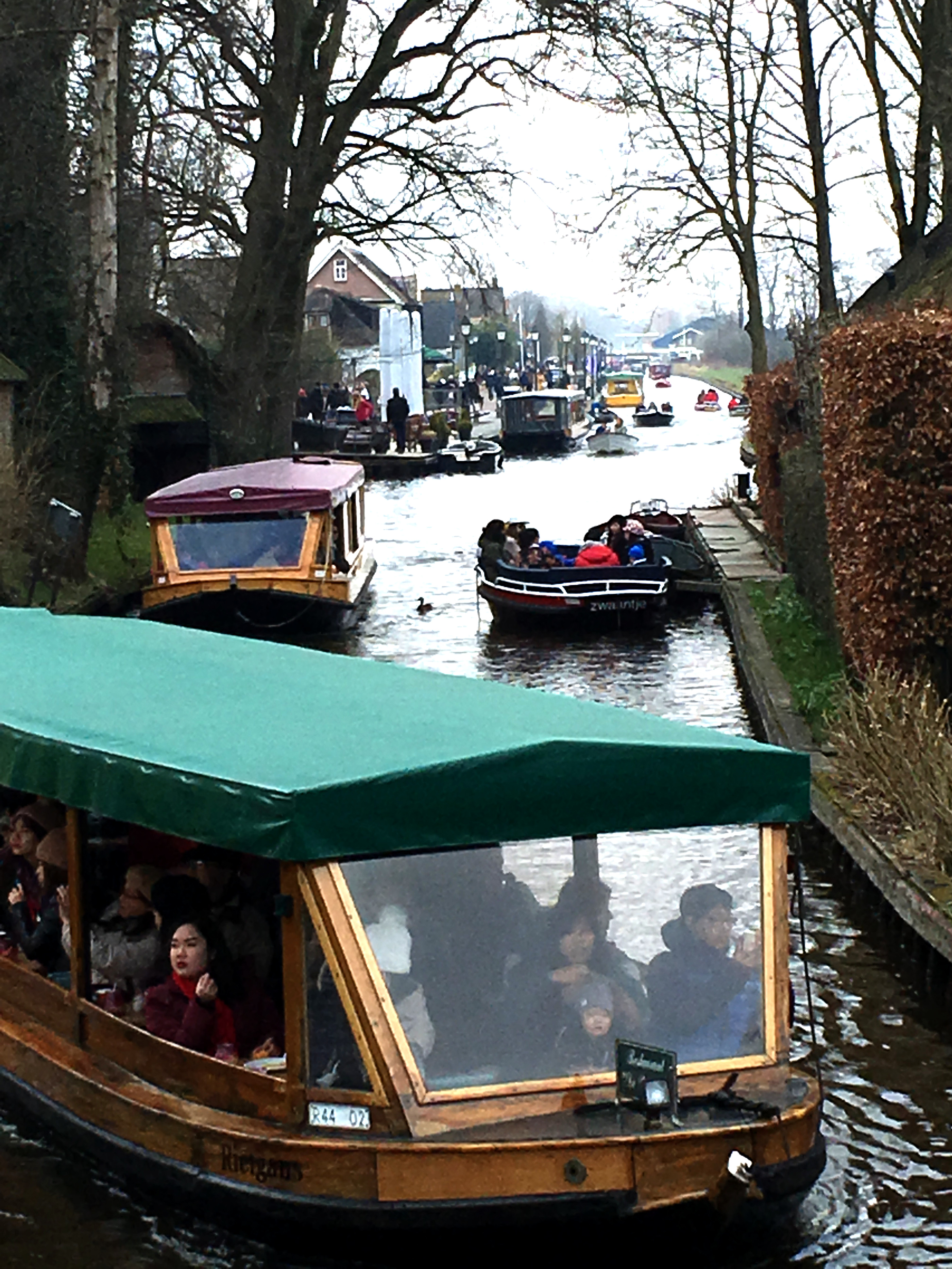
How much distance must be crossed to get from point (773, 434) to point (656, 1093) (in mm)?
24618

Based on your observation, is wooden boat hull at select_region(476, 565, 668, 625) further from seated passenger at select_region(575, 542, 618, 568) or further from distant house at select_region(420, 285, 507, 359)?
distant house at select_region(420, 285, 507, 359)

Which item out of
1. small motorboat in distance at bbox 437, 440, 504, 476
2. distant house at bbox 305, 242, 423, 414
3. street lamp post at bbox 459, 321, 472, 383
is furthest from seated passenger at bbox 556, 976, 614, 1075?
street lamp post at bbox 459, 321, 472, 383

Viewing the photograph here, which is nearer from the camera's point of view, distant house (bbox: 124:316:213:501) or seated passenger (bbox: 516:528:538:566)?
seated passenger (bbox: 516:528:538:566)

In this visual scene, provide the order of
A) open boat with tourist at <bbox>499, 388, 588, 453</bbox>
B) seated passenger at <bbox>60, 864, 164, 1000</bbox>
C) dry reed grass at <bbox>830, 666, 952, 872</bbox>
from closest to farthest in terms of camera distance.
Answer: seated passenger at <bbox>60, 864, 164, 1000</bbox>, dry reed grass at <bbox>830, 666, 952, 872</bbox>, open boat with tourist at <bbox>499, 388, 588, 453</bbox>

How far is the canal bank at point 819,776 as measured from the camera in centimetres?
1231

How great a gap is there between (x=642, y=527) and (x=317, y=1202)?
2255cm

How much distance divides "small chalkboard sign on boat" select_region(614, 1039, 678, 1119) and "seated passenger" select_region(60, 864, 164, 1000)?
2.33 metres

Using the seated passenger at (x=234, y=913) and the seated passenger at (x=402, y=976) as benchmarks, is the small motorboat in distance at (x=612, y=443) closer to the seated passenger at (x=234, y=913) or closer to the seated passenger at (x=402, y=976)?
the seated passenger at (x=234, y=913)

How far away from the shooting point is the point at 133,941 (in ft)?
29.2

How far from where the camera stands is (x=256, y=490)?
26.1 metres

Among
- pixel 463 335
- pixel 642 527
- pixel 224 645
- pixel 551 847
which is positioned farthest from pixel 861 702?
pixel 463 335

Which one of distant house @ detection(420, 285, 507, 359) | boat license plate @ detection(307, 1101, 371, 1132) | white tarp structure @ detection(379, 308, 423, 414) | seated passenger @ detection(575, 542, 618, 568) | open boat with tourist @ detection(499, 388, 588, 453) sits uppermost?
distant house @ detection(420, 285, 507, 359)

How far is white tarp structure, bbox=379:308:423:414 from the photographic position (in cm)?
9919

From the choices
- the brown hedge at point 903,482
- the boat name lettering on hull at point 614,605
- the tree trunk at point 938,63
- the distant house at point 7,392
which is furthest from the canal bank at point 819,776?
the distant house at point 7,392
